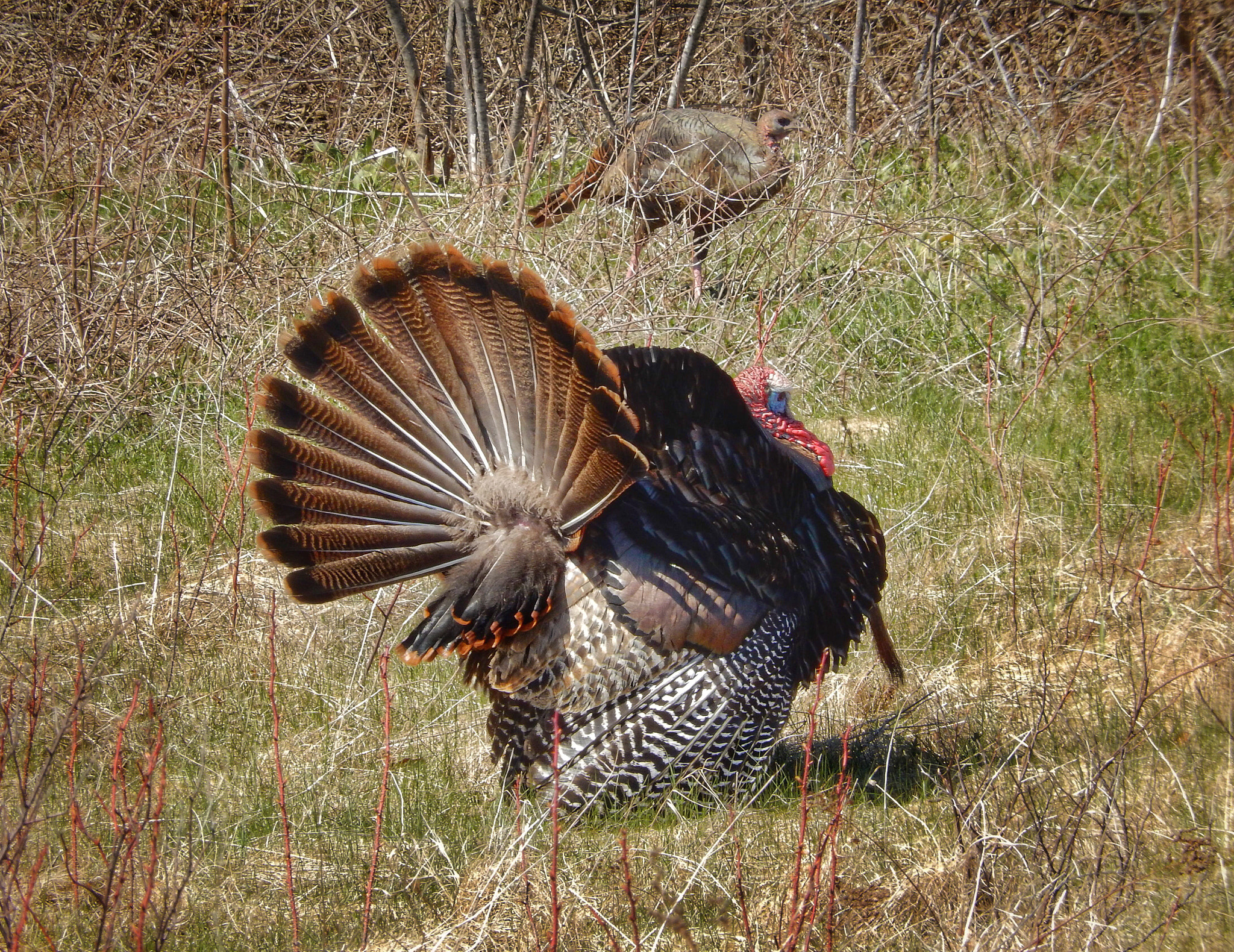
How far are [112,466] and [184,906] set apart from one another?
126 inches

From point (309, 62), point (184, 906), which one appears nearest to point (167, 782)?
point (184, 906)

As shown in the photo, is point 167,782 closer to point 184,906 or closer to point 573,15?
point 184,906

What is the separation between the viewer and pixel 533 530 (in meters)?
3.23

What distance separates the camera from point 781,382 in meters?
3.99

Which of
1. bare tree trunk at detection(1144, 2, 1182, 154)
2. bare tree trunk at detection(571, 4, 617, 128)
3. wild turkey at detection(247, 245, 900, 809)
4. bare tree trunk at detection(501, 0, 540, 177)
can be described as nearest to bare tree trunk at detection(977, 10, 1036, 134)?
bare tree trunk at detection(1144, 2, 1182, 154)

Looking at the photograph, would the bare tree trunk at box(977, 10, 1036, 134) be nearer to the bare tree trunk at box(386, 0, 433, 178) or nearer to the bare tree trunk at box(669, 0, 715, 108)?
the bare tree trunk at box(669, 0, 715, 108)

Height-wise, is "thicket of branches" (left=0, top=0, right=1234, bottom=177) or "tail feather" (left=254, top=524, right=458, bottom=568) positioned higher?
"thicket of branches" (left=0, top=0, right=1234, bottom=177)

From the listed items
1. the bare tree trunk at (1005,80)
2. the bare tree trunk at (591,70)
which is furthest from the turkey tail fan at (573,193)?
the bare tree trunk at (1005,80)

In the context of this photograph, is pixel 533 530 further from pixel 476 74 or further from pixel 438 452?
pixel 476 74

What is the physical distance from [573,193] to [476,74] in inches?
33.2

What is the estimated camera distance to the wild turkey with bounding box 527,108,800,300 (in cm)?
611

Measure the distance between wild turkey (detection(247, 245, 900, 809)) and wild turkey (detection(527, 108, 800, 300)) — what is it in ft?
8.66

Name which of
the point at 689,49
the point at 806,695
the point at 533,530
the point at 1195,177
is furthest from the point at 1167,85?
the point at 533,530

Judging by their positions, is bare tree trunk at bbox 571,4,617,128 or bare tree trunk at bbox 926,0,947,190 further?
bare tree trunk at bbox 926,0,947,190
